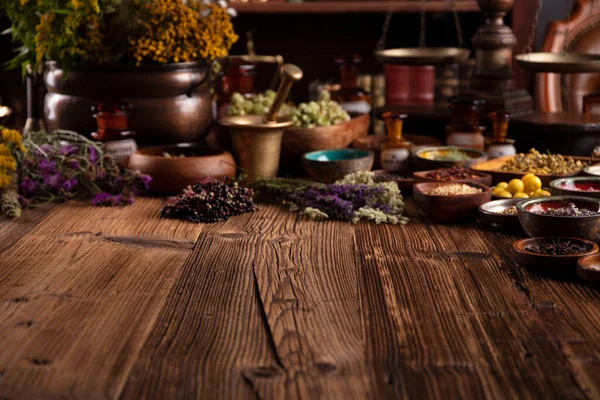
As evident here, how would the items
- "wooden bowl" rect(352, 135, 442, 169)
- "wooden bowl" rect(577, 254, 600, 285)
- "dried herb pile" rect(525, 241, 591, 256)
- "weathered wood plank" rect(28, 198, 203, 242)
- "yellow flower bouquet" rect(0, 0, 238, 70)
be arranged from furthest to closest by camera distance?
"wooden bowl" rect(352, 135, 442, 169), "yellow flower bouquet" rect(0, 0, 238, 70), "weathered wood plank" rect(28, 198, 203, 242), "dried herb pile" rect(525, 241, 591, 256), "wooden bowl" rect(577, 254, 600, 285)

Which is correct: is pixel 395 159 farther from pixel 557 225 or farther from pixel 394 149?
pixel 557 225

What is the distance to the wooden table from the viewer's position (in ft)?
4.14

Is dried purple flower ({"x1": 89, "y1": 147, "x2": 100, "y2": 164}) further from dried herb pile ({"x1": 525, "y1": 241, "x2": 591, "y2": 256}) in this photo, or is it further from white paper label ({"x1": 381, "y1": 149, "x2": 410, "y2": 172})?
dried herb pile ({"x1": 525, "y1": 241, "x2": 591, "y2": 256})

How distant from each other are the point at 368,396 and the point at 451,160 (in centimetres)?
Answer: 143

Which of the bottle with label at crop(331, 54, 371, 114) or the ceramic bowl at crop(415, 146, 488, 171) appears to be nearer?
the ceramic bowl at crop(415, 146, 488, 171)

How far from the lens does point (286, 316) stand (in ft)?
5.02

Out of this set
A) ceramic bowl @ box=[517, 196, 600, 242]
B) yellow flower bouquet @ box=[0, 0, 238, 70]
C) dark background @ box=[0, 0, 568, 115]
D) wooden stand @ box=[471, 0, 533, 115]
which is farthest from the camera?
dark background @ box=[0, 0, 568, 115]

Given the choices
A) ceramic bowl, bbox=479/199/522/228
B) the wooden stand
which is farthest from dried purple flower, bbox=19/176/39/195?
the wooden stand

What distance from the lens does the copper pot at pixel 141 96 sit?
263cm

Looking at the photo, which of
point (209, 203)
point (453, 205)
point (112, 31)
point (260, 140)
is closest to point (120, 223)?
point (209, 203)

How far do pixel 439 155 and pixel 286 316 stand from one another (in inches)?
49.0

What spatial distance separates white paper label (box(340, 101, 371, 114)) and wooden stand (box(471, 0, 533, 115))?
0.40m

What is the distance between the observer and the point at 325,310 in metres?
1.56

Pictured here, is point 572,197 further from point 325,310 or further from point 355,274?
point 325,310
